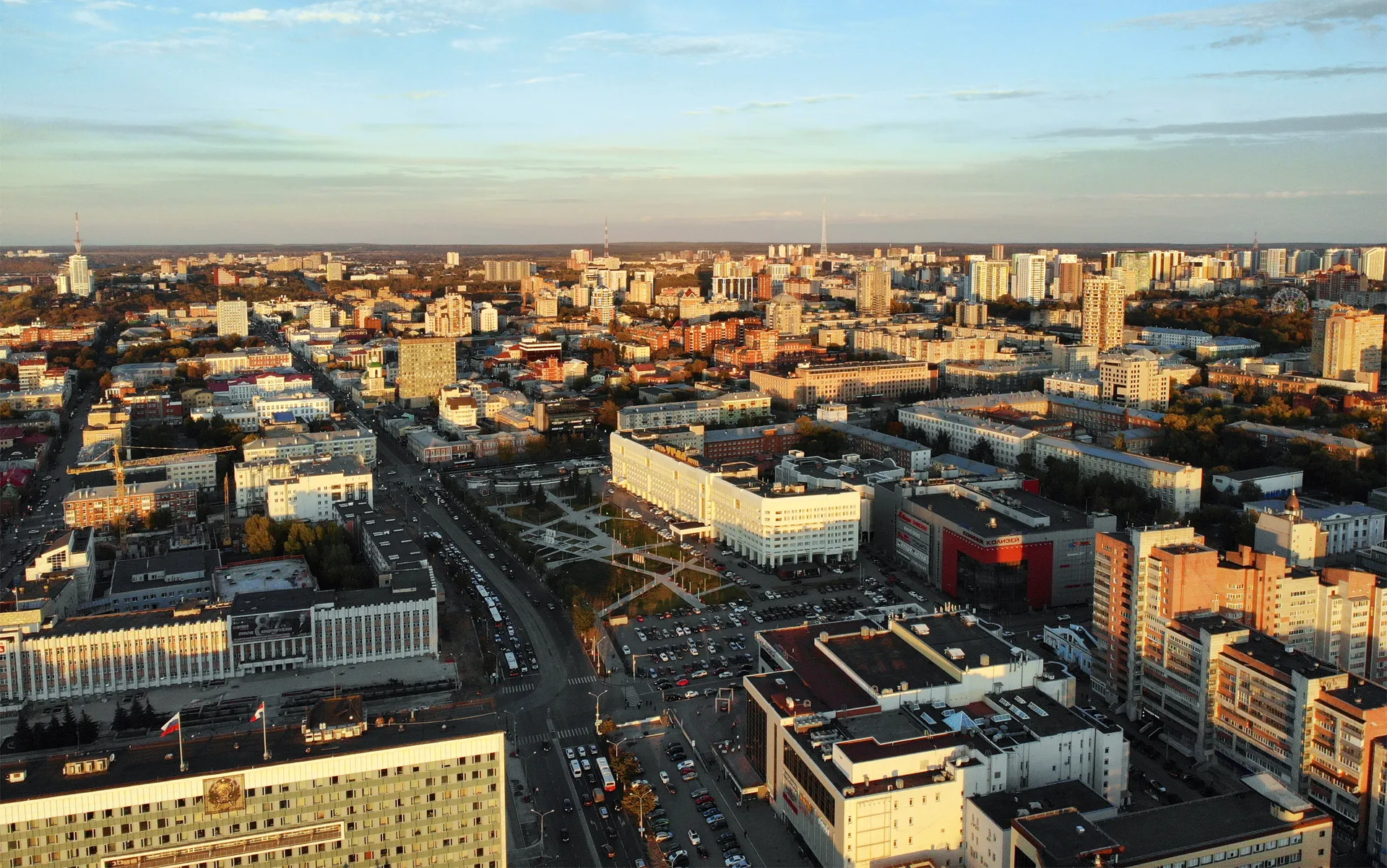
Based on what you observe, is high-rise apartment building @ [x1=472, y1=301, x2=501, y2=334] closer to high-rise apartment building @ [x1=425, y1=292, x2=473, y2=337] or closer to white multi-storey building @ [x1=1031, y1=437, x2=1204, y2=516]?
high-rise apartment building @ [x1=425, y1=292, x2=473, y2=337]

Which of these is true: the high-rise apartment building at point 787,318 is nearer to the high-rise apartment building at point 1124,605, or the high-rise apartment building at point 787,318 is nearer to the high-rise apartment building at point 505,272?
the high-rise apartment building at point 1124,605

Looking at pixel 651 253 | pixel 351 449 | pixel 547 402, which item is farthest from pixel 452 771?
pixel 651 253

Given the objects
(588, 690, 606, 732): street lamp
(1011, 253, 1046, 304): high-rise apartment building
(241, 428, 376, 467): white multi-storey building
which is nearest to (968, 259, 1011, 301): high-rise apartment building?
(1011, 253, 1046, 304): high-rise apartment building

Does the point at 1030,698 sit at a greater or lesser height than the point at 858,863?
greater

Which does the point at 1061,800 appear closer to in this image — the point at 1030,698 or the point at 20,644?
the point at 1030,698

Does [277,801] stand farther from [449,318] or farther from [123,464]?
[449,318]
